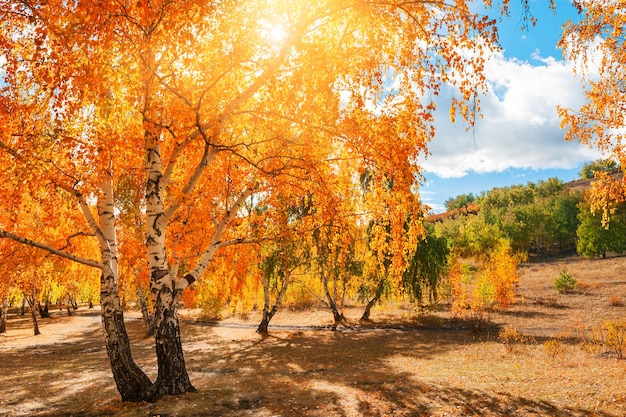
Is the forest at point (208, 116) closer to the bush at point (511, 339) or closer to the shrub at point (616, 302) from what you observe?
the bush at point (511, 339)

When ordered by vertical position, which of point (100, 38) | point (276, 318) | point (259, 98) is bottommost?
point (276, 318)

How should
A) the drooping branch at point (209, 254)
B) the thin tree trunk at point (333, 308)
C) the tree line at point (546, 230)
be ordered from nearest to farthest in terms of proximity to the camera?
the drooping branch at point (209, 254)
the thin tree trunk at point (333, 308)
the tree line at point (546, 230)

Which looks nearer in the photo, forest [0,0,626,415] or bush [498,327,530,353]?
forest [0,0,626,415]

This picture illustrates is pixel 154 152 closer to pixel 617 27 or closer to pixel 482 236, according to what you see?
pixel 617 27

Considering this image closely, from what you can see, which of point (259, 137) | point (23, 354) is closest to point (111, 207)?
point (259, 137)

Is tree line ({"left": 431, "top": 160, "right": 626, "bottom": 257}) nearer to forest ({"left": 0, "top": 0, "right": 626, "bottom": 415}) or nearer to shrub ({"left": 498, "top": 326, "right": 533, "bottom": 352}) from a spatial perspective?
shrub ({"left": 498, "top": 326, "right": 533, "bottom": 352})

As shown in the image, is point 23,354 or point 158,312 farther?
point 23,354

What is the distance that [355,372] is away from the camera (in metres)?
12.3

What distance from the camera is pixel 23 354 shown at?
65.9 ft

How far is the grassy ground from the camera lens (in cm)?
805

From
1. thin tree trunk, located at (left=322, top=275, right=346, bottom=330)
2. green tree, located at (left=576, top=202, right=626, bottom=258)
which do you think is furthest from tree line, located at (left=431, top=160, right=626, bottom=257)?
thin tree trunk, located at (left=322, top=275, right=346, bottom=330)

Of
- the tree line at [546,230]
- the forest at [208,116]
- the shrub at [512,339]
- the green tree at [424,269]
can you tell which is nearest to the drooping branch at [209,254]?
the forest at [208,116]

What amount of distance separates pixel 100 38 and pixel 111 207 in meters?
4.99

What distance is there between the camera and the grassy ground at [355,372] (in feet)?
26.4
